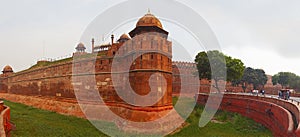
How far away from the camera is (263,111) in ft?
50.9

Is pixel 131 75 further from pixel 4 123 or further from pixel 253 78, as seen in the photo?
pixel 253 78

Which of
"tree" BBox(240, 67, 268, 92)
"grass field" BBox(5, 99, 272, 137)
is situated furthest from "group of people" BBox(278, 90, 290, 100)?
"tree" BBox(240, 67, 268, 92)

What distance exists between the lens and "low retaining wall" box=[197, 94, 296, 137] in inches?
410

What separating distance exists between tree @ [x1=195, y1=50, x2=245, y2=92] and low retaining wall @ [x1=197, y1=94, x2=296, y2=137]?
13.6 feet

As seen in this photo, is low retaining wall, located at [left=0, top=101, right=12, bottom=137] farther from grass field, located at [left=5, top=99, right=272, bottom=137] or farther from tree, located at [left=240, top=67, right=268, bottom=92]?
tree, located at [left=240, top=67, right=268, bottom=92]

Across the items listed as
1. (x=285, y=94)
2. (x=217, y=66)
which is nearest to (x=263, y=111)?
(x=285, y=94)

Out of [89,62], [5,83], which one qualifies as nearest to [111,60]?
[89,62]

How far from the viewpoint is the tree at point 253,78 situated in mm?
44031

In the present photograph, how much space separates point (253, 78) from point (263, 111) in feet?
101

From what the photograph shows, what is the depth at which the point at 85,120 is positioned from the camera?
48.4 ft

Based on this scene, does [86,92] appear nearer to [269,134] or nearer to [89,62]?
[89,62]

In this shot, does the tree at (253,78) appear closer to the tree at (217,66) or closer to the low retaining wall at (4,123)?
the tree at (217,66)

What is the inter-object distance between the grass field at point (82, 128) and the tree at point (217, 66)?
A: 10041 millimetres

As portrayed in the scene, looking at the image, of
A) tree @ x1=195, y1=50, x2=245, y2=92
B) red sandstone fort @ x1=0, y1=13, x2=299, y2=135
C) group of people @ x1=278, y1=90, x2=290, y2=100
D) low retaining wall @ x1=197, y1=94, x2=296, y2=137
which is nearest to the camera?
low retaining wall @ x1=197, y1=94, x2=296, y2=137
